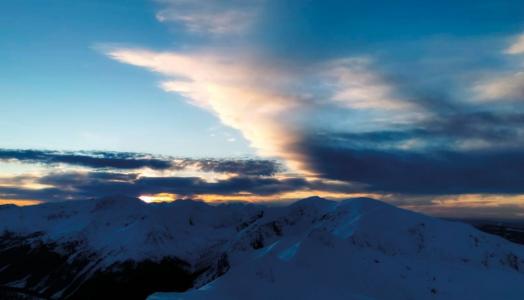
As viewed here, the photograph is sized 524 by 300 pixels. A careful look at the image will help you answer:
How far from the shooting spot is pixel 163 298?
4048 inches

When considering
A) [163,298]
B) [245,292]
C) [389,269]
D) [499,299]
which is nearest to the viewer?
[163,298]

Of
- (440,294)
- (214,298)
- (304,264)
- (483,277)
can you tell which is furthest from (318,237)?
(214,298)

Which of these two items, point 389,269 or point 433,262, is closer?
point 389,269

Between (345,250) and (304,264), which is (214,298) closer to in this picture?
(304,264)

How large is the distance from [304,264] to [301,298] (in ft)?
151

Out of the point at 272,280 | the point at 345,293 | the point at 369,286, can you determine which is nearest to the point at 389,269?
the point at 369,286

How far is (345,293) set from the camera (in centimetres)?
12788

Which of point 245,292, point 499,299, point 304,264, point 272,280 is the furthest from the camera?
point 304,264

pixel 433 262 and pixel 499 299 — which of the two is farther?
pixel 433 262

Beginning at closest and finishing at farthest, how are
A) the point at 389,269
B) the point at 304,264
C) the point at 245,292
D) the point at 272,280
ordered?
the point at 245,292, the point at 272,280, the point at 304,264, the point at 389,269

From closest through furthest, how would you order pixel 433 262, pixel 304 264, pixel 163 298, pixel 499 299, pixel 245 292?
1. pixel 163 298
2. pixel 245 292
3. pixel 499 299
4. pixel 304 264
5. pixel 433 262

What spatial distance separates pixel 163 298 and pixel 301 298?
109 feet

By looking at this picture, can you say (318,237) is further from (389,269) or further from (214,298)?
(214,298)

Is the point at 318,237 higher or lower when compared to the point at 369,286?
higher
